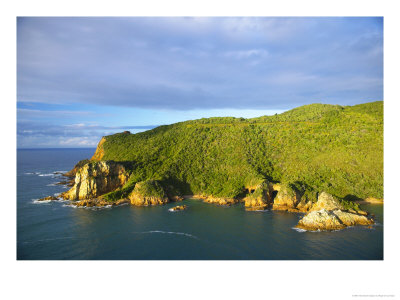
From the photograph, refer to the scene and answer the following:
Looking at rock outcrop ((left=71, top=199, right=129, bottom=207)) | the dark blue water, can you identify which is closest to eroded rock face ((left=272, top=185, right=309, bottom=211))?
the dark blue water

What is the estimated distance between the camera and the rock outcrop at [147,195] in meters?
35.6

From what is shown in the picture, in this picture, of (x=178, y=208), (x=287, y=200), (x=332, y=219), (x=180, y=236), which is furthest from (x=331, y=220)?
(x=178, y=208)

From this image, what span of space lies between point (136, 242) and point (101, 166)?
21.8 m

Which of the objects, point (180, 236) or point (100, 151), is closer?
point (180, 236)

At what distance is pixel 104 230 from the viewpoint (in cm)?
2462

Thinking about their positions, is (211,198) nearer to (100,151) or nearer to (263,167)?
(263,167)

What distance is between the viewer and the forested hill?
36344 mm

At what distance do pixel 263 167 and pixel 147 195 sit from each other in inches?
834

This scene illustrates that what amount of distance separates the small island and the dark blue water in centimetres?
297

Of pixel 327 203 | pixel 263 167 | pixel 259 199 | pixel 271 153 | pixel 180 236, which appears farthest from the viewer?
pixel 271 153

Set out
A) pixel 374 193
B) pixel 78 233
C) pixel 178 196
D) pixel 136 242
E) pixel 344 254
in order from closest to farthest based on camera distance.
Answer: pixel 344 254, pixel 136 242, pixel 78 233, pixel 374 193, pixel 178 196

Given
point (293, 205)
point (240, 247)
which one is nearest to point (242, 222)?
point (240, 247)

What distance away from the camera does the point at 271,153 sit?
45.0 m

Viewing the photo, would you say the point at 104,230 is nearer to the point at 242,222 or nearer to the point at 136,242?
the point at 136,242
